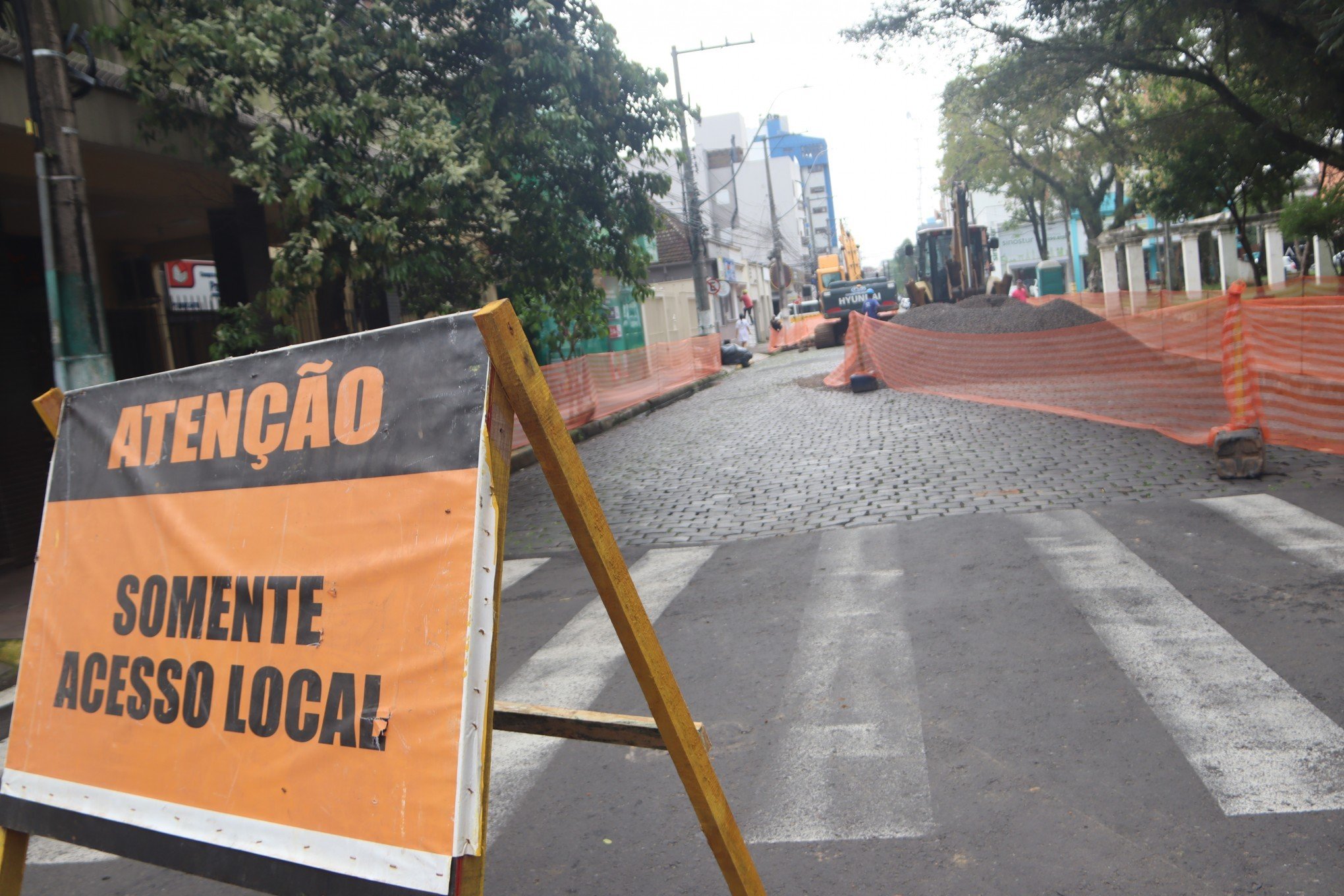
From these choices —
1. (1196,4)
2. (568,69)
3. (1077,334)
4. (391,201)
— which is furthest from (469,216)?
(1077,334)

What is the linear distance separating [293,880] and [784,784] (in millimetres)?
1961

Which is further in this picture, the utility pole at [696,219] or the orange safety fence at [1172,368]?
the utility pole at [696,219]

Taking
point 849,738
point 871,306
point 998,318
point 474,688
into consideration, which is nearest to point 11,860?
point 474,688

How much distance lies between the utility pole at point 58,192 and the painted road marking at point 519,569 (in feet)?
9.60

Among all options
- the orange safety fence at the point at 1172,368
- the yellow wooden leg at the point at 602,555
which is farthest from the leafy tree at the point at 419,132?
the yellow wooden leg at the point at 602,555

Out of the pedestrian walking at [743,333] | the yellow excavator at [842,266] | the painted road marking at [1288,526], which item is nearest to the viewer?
the painted road marking at [1288,526]

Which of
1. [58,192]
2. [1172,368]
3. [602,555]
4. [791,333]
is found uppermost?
[58,192]

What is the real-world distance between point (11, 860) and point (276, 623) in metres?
1.12

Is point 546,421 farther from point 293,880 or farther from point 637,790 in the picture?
point 637,790

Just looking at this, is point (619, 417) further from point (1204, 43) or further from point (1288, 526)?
point (1288, 526)

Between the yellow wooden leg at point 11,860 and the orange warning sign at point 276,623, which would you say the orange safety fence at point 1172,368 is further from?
the yellow wooden leg at point 11,860

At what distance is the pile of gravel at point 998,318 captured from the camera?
19047 millimetres

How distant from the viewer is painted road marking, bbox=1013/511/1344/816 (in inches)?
131

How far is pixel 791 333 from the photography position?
44.6 metres
